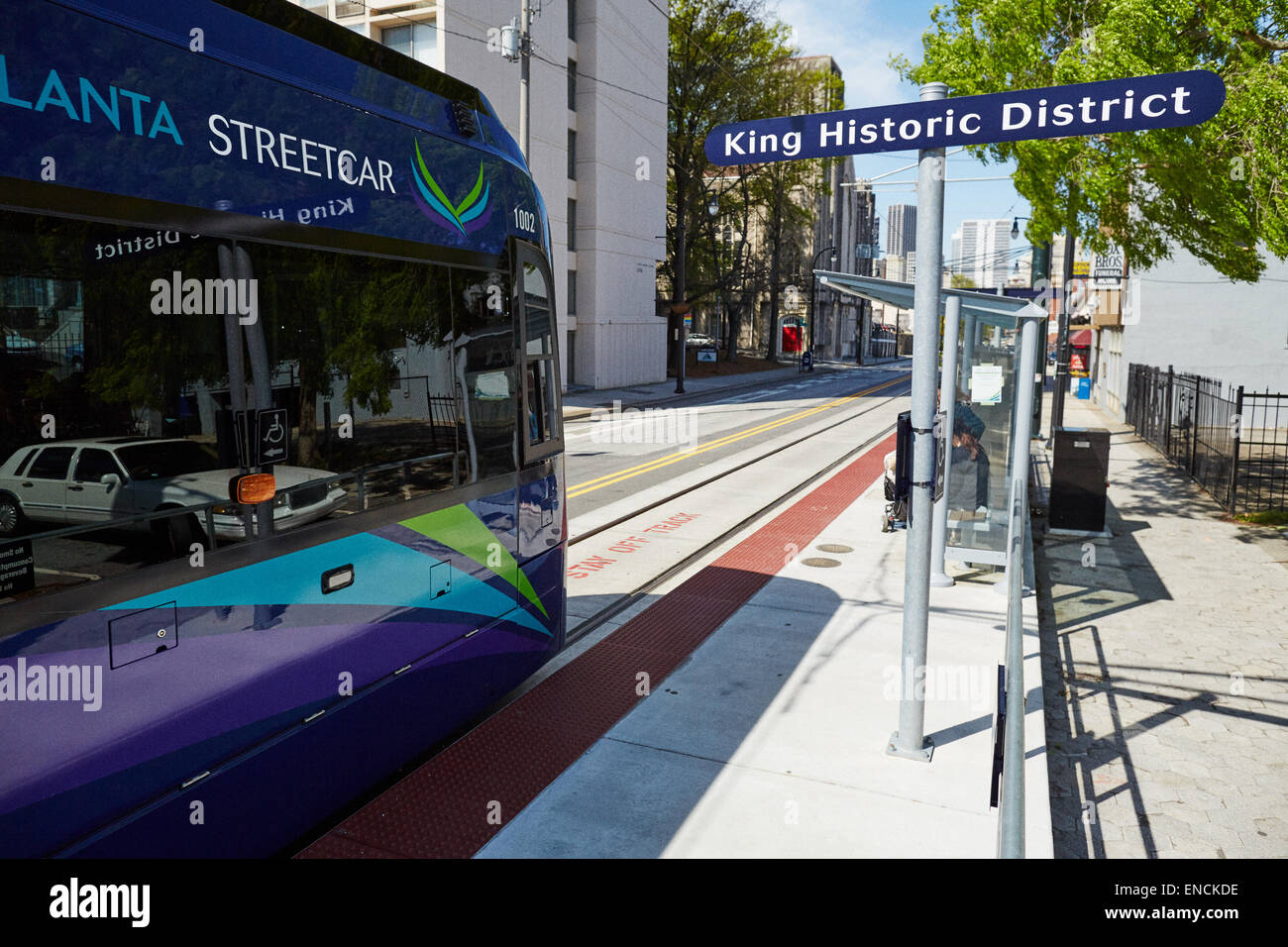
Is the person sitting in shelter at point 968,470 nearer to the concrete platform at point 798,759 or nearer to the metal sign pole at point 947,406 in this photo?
the metal sign pole at point 947,406

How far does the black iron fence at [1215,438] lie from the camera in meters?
15.1

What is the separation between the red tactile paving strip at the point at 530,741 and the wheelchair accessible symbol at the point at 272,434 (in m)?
2.01

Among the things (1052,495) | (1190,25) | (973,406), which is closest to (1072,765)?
(973,406)

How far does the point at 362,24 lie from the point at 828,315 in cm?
7705

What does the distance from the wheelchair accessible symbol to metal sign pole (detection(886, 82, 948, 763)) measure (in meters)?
3.26

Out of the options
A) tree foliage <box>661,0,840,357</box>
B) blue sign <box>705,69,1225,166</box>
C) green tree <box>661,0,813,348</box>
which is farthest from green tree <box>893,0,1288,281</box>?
green tree <box>661,0,813,348</box>

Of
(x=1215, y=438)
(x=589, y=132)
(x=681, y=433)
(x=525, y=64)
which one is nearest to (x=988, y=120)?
(x=1215, y=438)

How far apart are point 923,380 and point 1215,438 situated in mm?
14437

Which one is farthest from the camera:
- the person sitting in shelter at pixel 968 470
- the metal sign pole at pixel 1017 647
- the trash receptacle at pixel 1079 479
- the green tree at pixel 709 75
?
the green tree at pixel 709 75

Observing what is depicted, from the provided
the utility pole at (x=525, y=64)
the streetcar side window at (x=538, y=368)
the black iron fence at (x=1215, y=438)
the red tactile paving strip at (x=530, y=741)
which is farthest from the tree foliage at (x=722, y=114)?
the streetcar side window at (x=538, y=368)

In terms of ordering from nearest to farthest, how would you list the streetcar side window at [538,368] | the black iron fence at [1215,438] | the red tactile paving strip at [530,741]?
the red tactile paving strip at [530,741] → the streetcar side window at [538,368] → the black iron fence at [1215,438]

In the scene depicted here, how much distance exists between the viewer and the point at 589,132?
37.6 metres

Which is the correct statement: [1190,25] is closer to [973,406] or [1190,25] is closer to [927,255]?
[973,406]

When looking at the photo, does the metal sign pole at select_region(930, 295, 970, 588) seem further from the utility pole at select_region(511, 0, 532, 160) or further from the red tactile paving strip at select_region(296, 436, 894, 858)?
the utility pole at select_region(511, 0, 532, 160)
